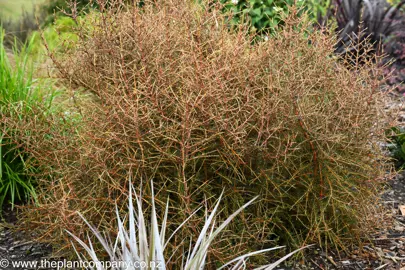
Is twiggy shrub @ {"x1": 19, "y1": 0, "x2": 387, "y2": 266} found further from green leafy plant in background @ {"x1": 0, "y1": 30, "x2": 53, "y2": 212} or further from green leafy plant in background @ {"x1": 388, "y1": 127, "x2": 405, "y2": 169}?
green leafy plant in background @ {"x1": 388, "y1": 127, "x2": 405, "y2": 169}

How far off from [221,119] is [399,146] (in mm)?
2337

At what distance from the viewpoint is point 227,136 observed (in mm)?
2748

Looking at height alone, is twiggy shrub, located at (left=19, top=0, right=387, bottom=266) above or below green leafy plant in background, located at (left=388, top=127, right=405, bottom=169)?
above

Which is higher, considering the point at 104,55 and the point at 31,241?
the point at 104,55

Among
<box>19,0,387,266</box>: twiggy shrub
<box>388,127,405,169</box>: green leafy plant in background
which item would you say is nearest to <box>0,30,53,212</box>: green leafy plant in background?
<box>19,0,387,266</box>: twiggy shrub

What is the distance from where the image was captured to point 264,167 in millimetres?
2861

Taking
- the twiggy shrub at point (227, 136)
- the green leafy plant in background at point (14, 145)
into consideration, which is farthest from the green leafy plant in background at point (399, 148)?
the green leafy plant in background at point (14, 145)

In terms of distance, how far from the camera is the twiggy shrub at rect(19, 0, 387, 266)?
2.66 m

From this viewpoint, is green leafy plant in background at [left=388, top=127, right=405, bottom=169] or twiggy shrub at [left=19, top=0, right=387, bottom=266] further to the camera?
green leafy plant in background at [left=388, top=127, right=405, bottom=169]

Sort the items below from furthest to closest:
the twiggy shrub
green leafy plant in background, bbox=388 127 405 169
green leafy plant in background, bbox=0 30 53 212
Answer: green leafy plant in background, bbox=388 127 405 169 < green leafy plant in background, bbox=0 30 53 212 < the twiggy shrub

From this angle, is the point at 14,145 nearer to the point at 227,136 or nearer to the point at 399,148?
the point at 227,136

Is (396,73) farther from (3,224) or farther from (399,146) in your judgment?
(3,224)

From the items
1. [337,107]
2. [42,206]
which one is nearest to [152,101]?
[42,206]

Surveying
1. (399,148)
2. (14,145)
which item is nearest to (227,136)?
(14,145)
